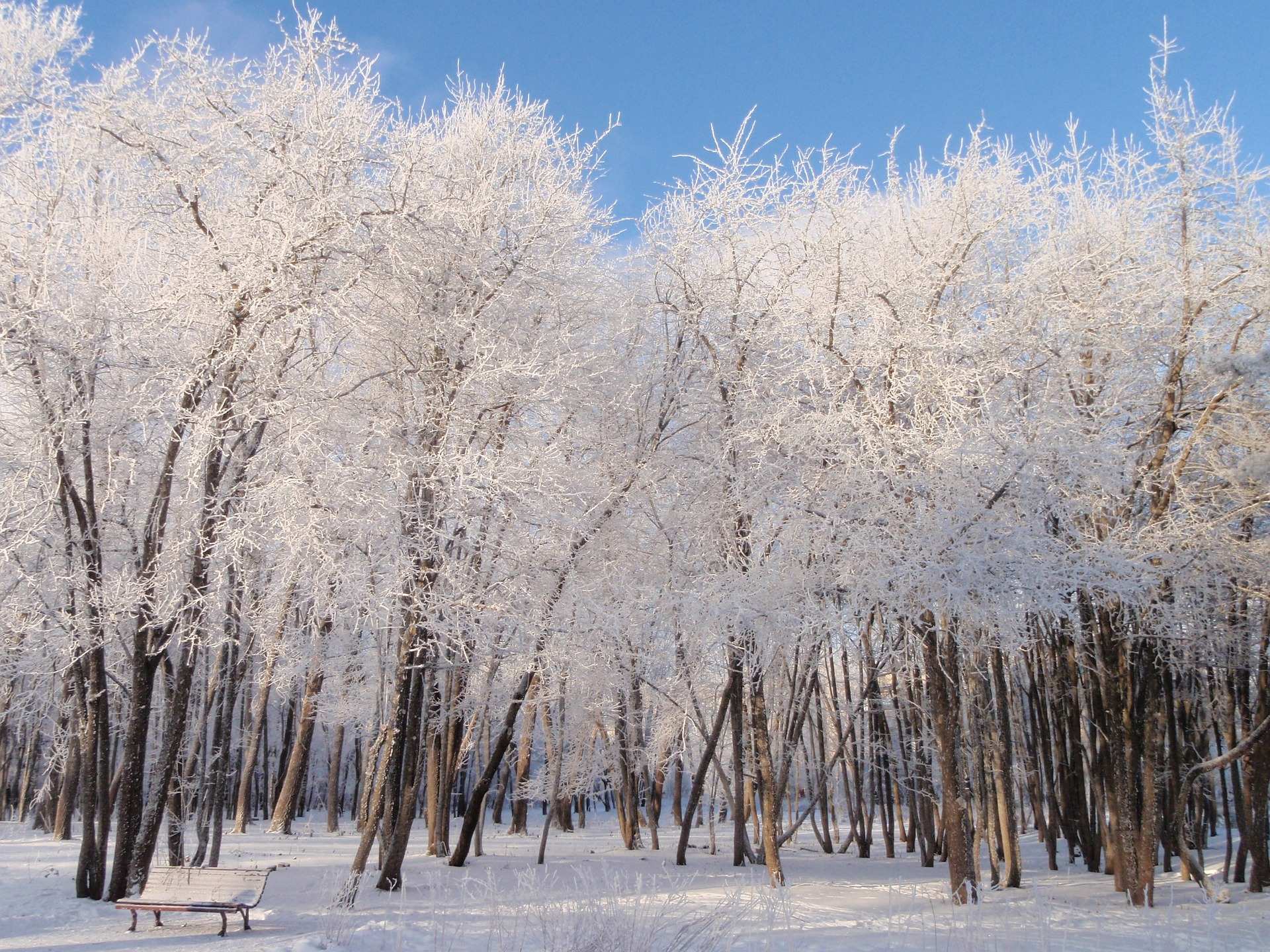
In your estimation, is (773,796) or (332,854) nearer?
(773,796)

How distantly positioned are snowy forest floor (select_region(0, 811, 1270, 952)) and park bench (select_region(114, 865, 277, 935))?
22cm

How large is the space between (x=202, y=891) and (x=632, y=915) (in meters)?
4.16

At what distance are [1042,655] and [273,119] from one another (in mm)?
16249

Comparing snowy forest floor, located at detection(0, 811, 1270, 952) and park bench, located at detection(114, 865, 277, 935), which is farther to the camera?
park bench, located at detection(114, 865, 277, 935)

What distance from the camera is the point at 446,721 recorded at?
52.9ft

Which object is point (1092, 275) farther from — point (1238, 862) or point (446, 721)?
point (446, 721)

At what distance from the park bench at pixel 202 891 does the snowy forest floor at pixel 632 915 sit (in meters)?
0.22

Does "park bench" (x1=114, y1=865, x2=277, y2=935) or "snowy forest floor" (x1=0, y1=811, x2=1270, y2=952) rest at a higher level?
"park bench" (x1=114, y1=865, x2=277, y2=935)

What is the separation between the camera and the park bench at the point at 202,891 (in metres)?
7.59

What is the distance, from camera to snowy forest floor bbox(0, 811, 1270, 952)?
21.4 ft

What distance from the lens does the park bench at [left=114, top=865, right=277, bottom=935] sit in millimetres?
7594

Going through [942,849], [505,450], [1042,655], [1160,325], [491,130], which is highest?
[491,130]

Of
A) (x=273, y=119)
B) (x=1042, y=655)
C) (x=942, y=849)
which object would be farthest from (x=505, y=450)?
(x=942, y=849)

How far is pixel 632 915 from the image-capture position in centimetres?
611
